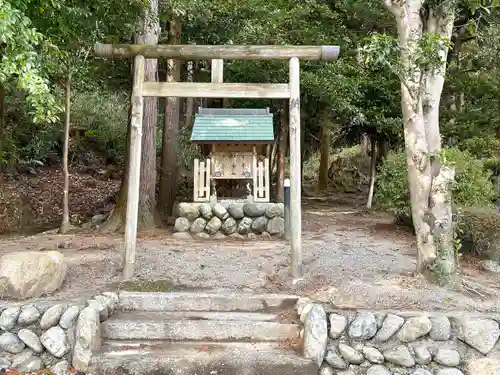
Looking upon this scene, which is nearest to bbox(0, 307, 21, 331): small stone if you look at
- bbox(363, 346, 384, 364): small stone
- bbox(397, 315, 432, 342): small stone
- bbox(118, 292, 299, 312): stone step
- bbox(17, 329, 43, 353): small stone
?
bbox(17, 329, 43, 353): small stone

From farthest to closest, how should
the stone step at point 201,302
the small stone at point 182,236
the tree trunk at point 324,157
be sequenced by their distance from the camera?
the tree trunk at point 324,157
the small stone at point 182,236
the stone step at point 201,302

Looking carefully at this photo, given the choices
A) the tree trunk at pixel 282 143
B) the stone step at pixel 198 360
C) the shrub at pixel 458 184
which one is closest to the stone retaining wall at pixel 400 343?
the stone step at pixel 198 360

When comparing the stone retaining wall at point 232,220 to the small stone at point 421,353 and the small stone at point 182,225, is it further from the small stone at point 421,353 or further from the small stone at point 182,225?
the small stone at point 421,353

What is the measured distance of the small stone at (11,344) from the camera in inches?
165

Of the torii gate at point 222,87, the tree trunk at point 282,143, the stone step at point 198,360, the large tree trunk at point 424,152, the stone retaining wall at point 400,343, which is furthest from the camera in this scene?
the tree trunk at point 282,143

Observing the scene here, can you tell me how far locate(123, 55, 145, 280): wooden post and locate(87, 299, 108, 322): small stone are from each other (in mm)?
935

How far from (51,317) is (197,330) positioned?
1359mm

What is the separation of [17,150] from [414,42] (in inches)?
494

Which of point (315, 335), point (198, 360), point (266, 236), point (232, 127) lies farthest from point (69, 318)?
point (232, 127)

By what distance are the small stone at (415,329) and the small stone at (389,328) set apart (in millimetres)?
59

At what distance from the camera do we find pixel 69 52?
8516 mm

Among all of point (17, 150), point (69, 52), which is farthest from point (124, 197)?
point (17, 150)

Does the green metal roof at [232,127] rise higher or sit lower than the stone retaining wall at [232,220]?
higher

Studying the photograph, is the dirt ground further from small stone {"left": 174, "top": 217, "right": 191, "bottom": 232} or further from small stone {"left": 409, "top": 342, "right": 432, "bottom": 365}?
small stone {"left": 409, "top": 342, "right": 432, "bottom": 365}
